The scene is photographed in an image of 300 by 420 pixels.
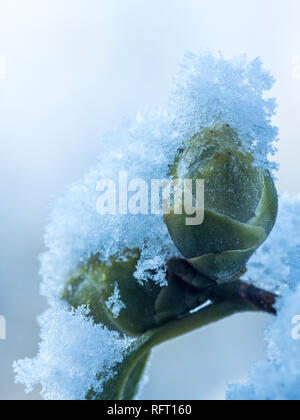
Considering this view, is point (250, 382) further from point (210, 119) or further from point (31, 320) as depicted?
point (31, 320)

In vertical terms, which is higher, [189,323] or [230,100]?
[230,100]

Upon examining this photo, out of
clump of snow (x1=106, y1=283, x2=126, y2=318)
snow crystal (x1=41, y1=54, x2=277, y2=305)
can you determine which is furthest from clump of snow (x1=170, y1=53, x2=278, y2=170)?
clump of snow (x1=106, y1=283, x2=126, y2=318)

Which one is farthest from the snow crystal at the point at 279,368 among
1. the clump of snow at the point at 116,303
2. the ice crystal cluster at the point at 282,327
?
the clump of snow at the point at 116,303

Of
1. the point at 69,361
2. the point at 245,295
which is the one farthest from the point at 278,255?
the point at 69,361

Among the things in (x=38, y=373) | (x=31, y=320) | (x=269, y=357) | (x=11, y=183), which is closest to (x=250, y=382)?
(x=269, y=357)

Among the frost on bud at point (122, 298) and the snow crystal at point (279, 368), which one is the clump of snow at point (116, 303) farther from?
the snow crystal at point (279, 368)

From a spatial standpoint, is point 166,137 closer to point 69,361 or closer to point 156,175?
point 156,175
